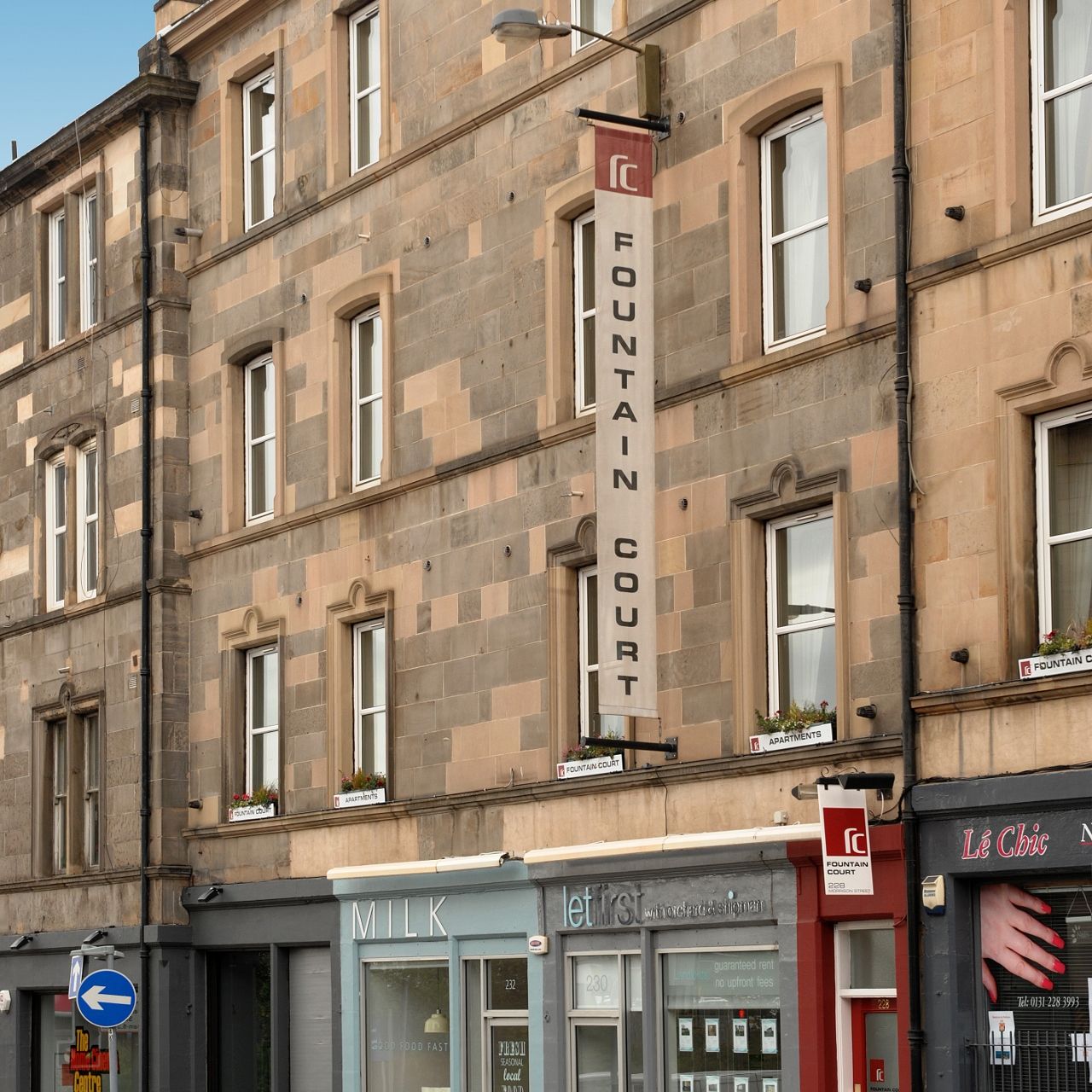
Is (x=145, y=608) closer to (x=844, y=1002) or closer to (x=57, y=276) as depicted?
(x=57, y=276)

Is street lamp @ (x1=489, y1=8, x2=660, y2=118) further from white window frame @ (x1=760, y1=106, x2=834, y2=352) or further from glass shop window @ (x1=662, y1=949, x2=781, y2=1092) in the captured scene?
glass shop window @ (x1=662, y1=949, x2=781, y2=1092)

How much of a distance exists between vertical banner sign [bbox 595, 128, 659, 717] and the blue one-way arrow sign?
706cm

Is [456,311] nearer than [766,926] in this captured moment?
No

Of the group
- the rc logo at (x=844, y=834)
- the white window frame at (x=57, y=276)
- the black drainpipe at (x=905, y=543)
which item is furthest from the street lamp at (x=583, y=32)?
the white window frame at (x=57, y=276)

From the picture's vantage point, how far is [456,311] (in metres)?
26.8

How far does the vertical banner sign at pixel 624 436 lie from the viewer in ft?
72.6

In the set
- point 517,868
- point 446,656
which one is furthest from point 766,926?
point 446,656

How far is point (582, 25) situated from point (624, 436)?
18.1 ft

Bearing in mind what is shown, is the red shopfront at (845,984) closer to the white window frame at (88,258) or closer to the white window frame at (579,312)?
the white window frame at (579,312)

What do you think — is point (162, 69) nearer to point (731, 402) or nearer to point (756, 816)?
point (731, 402)

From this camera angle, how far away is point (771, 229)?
2269cm

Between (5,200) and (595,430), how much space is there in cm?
1703

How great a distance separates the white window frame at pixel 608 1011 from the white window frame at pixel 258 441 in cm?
822

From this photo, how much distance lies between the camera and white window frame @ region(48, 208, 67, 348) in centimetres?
3550
